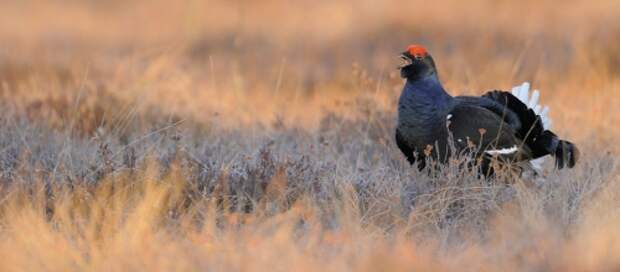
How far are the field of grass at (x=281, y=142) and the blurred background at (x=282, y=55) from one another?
3cm

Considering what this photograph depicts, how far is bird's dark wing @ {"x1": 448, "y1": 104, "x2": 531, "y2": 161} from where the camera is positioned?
5344 millimetres

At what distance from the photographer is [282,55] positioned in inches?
382

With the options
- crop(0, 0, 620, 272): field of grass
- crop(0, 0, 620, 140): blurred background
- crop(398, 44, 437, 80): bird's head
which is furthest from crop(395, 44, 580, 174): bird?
crop(0, 0, 620, 140): blurred background

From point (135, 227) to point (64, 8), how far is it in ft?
25.7

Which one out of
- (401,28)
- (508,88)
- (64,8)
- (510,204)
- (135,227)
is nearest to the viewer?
(135,227)

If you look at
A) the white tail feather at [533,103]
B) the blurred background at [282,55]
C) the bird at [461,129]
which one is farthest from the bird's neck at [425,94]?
the blurred background at [282,55]

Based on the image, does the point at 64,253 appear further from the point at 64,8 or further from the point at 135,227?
the point at 64,8

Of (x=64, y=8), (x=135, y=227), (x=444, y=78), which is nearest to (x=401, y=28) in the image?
(x=444, y=78)

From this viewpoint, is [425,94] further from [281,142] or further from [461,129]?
[281,142]

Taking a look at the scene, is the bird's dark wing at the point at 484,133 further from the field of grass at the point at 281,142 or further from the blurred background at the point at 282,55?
the blurred background at the point at 282,55

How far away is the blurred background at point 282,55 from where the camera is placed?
23.1ft

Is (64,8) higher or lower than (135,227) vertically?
lower

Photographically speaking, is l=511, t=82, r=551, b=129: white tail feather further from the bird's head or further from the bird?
the bird's head

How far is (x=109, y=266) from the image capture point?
3625 mm
